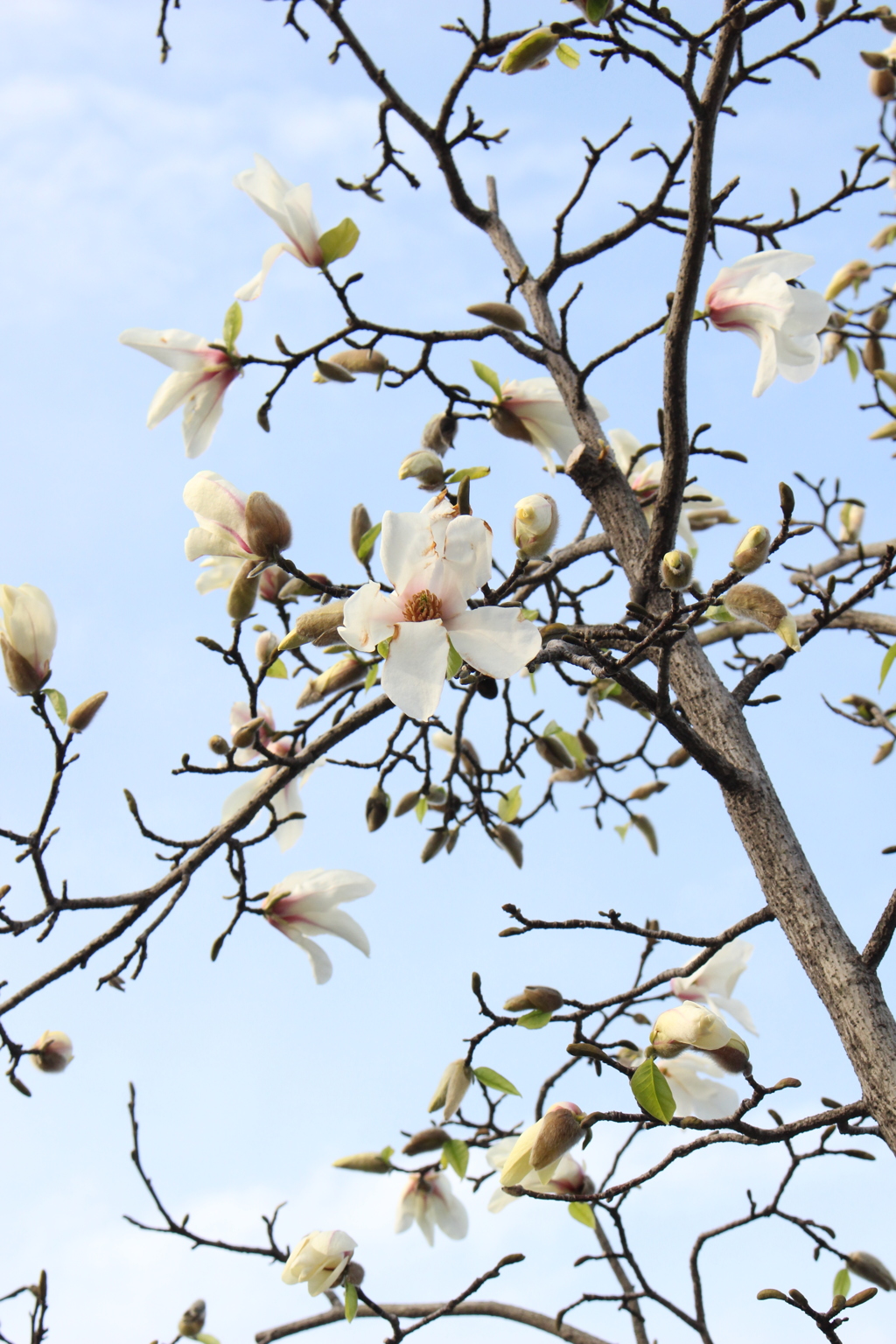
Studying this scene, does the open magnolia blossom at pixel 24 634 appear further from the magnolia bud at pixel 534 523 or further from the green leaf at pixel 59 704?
the magnolia bud at pixel 534 523

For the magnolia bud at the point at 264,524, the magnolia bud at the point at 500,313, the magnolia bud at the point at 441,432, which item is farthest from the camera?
the magnolia bud at the point at 441,432

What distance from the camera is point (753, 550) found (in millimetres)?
1229

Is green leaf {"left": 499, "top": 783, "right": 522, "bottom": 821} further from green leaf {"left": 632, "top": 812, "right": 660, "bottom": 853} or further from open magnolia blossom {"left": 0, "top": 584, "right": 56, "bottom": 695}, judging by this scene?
open magnolia blossom {"left": 0, "top": 584, "right": 56, "bottom": 695}

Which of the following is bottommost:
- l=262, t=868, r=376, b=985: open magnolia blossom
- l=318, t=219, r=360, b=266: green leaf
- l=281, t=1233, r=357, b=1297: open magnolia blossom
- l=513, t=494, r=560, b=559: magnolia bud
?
l=281, t=1233, r=357, b=1297: open magnolia blossom

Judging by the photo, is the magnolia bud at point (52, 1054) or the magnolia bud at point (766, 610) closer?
the magnolia bud at point (766, 610)

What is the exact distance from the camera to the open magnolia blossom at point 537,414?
1902mm

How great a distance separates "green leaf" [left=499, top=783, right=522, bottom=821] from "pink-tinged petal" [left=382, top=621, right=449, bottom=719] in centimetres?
140

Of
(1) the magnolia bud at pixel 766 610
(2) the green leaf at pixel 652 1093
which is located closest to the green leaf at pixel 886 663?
(1) the magnolia bud at pixel 766 610

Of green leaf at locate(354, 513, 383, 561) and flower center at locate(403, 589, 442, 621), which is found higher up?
green leaf at locate(354, 513, 383, 561)

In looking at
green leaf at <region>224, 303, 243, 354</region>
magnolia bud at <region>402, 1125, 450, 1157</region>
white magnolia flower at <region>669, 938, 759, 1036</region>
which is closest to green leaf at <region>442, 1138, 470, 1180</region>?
magnolia bud at <region>402, 1125, 450, 1157</region>

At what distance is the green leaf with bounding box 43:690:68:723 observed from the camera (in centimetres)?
164

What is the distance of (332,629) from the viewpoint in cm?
132

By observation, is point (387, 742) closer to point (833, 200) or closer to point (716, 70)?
point (716, 70)

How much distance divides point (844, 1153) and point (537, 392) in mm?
1400
